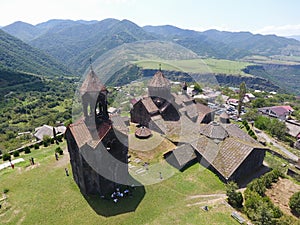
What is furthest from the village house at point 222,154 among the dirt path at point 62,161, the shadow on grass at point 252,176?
the dirt path at point 62,161

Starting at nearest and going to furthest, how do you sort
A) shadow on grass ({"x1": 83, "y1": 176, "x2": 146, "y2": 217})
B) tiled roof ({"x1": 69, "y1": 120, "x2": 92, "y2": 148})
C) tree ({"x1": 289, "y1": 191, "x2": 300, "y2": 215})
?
shadow on grass ({"x1": 83, "y1": 176, "x2": 146, "y2": 217}), tree ({"x1": 289, "y1": 191, "x2": 300, "y2": 215}), tiled roof ({"x1": 69, "y1": 120, "x2": 92, "y2": 148})

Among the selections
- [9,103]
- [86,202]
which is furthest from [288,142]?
[9,103]

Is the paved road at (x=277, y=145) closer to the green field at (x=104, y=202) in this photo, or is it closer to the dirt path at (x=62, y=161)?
the green field at (x=104, y=202)

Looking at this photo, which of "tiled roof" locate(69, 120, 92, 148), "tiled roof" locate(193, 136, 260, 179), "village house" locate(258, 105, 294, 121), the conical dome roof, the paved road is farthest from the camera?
"village house" locate(258, 105, 294, 121)

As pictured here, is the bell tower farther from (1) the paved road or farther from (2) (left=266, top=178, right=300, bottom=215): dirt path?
(1) the paved road

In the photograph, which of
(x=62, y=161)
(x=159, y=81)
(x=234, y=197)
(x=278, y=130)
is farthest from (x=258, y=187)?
(x=278, y=130)

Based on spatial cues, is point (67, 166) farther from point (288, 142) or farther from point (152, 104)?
point (288, 142)

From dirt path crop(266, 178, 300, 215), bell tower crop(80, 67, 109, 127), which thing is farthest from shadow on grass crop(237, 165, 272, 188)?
bell tower crop(80, 67, 109, 127)
